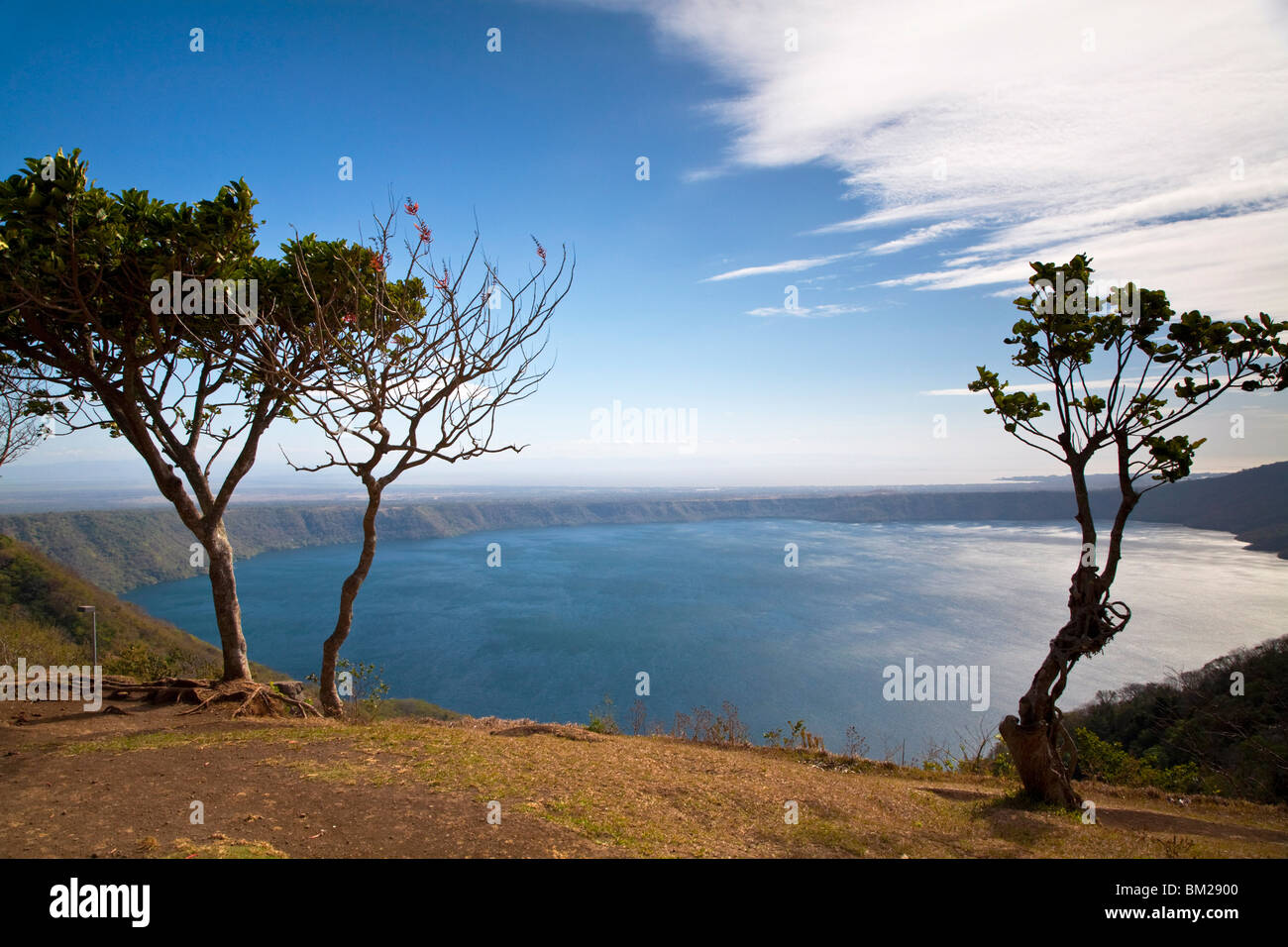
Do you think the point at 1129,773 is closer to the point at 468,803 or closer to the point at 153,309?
the point at 468,803

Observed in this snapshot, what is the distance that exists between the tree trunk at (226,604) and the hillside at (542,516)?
5927cm

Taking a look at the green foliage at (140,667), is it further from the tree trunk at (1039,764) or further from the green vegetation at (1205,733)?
the green vegetation at (1205,733)

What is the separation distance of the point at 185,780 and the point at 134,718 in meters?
3.14

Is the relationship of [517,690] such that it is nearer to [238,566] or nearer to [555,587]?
[555,587]

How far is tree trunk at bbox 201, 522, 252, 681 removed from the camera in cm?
845

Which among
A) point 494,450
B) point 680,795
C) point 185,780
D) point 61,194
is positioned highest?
point 61,194

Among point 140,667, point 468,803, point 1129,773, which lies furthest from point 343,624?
point 1129,773

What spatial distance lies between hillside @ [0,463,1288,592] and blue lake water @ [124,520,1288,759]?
3914mm

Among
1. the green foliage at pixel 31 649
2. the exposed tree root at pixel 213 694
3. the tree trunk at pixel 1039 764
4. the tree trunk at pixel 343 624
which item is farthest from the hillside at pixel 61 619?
the tree trunk at pixel 1039 764

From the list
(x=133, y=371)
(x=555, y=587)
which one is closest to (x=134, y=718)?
(x=133, y=371)

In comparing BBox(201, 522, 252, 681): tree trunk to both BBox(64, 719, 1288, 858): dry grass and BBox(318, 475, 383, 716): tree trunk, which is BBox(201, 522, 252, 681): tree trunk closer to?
BBox(318, 475, 383, 716): tree trunk

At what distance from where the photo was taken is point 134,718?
283 inches

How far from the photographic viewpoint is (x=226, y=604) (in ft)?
27.7

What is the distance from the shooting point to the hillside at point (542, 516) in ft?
198
